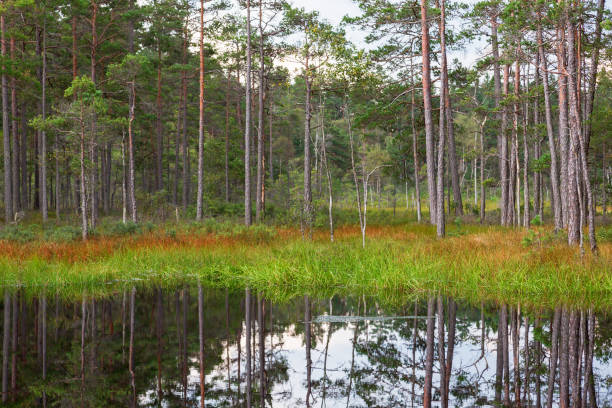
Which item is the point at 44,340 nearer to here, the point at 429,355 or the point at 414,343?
the point at 414,343

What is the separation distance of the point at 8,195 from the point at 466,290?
2193 centimetres

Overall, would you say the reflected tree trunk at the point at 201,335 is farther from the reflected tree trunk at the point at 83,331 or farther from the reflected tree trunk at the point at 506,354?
the reflected tree trunk at the point at 506,354

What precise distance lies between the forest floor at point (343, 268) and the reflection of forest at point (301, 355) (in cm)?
119

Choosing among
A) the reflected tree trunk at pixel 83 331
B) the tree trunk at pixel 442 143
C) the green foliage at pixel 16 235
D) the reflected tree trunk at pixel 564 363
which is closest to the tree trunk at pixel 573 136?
the reflected tree trunk at pixel 564 363

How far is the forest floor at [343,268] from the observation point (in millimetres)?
9016

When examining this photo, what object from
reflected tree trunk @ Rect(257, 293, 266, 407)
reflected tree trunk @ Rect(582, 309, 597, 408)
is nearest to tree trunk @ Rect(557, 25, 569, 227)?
reflected tree trunk @ Rect(582, 309, 597, 408)

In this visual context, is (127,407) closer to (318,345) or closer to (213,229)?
(318,345)

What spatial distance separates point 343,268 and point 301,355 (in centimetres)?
517

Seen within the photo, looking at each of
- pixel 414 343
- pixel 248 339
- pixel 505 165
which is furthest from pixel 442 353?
pixel 505 165

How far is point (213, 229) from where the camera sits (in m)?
19.1

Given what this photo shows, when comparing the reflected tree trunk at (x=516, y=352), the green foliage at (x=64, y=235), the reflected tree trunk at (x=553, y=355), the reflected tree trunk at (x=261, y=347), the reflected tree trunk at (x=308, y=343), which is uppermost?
the green foliage at (x=64, y=235)

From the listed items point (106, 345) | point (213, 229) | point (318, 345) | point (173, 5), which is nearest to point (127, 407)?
A: point (106, 345)

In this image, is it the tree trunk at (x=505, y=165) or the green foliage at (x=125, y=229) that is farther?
the tree trunk at (x=505, y=165)

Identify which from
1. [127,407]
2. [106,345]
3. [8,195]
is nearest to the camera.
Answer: [127,407]
